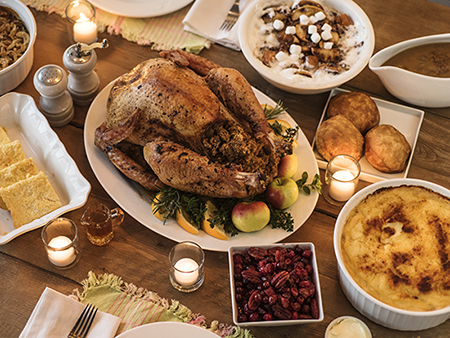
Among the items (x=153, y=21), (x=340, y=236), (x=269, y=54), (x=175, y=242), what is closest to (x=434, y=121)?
(x=269, y=54)

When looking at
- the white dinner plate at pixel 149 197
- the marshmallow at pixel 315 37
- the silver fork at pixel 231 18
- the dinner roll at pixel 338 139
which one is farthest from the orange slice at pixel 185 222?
the silver fork at pixel 231 18

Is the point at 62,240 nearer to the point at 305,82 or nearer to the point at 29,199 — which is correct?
the point at 29,199

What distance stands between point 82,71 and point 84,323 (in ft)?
3.57

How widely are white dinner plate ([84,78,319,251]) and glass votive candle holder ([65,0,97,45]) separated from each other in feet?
1.41

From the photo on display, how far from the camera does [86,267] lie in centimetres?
170

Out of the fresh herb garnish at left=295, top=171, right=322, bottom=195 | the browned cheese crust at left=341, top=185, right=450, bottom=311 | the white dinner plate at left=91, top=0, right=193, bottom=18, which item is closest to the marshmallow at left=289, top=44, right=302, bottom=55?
the fresh herb garnish at left=295, top=171, right=322, bottom=195

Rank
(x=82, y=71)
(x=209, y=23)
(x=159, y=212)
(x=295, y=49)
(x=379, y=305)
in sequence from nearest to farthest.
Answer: (x=379, y=305) → (x=159, y=212) → (x=82, y=71) → (x=295, y=49) → (x=209, y=23)

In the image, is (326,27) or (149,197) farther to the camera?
(326,27)

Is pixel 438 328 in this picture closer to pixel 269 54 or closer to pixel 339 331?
pixel 339 331

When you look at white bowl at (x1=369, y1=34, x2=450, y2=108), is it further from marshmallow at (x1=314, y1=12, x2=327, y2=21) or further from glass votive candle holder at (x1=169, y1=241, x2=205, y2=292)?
Result: glass votive candle holder at (x1=169, y1=241, x2=205, y2=292)

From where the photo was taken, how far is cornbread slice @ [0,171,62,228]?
5.59ft

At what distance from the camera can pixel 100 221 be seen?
67.3 inches

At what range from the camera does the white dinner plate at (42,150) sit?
Result: 1.74m

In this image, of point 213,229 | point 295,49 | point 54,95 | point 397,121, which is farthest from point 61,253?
point 397,121
